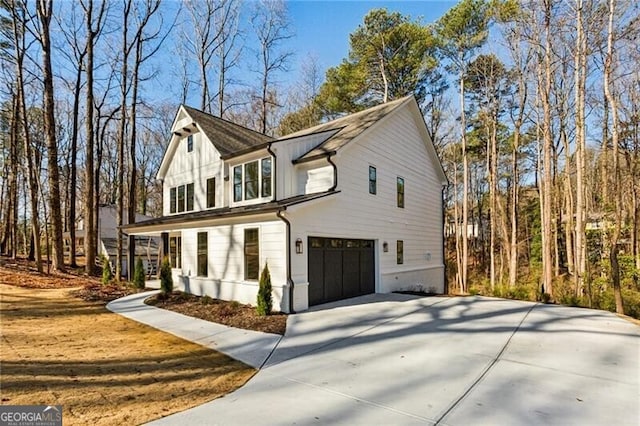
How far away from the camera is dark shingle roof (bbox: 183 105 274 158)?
13815mm

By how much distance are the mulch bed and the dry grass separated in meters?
1.53

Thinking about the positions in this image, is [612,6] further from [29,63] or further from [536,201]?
[29,63]

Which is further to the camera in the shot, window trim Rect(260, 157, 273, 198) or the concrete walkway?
window trim Rect(260, 157, 273, 198)

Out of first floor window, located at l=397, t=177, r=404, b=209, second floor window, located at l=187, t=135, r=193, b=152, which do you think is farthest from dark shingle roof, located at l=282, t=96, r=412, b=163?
second floor window, located at l=187, t=135, r=193, b=152

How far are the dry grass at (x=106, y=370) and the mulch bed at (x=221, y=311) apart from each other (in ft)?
5.03

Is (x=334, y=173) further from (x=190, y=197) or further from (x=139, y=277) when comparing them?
(x=139, y=277)

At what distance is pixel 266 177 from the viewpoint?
1138cm

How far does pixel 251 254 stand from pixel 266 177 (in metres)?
2.70

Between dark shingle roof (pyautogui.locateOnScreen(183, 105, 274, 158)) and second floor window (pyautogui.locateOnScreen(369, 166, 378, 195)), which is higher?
dark shingle roof (pyautogui.locateOnScreen(183, 105, 274, 158))

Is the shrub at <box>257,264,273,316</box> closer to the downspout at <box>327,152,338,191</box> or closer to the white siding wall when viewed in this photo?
the white siding wall

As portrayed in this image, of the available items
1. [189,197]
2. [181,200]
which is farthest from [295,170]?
[181,200]

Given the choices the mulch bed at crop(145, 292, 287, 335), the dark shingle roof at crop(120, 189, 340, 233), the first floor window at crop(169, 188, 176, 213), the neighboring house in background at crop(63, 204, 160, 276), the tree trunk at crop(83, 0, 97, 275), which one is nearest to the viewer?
the mulch bed at crop(145, 292, 287, 335)

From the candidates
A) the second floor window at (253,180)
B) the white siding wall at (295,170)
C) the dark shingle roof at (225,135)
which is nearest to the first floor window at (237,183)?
the second floor window at (253,180)

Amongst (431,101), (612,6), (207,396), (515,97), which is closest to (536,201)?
(515,97)
